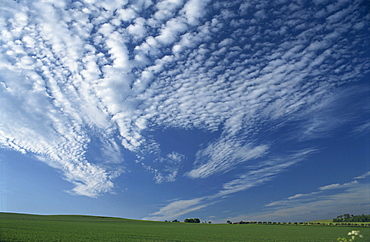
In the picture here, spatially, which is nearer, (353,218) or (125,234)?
(125,234)

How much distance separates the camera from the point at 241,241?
3084 cm

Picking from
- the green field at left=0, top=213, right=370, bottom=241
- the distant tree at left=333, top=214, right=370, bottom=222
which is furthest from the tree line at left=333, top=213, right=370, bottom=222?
the green field at left=0, top=213, right=370, bottom=241

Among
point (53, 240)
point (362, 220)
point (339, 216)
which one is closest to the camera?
point (53, 240)

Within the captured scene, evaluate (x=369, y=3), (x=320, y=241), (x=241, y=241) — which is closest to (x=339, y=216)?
(x=320, y=241)

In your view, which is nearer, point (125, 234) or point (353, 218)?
point (125, 234)

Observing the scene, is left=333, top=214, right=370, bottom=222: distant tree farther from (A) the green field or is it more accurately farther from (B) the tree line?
(A) the green field

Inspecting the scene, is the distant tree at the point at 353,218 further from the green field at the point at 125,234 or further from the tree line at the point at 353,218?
the green field at the point at 125,234

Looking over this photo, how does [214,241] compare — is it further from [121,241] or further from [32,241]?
[32,241]

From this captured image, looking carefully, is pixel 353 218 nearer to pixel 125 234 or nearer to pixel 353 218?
pixel 353 218

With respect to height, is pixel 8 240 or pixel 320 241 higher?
pixel 8 240

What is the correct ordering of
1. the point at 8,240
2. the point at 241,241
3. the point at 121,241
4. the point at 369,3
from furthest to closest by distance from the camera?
the point at 241,241 → the point at 121,241 → the point at 8,240 → the point at 369,3

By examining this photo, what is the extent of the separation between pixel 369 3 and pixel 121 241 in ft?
95.5

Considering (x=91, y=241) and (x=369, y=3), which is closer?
(x=369, y=3)

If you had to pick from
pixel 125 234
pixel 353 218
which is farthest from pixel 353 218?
pixel 125 234
